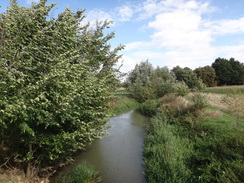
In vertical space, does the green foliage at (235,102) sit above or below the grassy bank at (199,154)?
above

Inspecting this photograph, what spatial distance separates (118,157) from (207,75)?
192 feet

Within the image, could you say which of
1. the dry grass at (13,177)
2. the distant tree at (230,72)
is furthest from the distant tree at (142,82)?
the distant tree at (230,72)

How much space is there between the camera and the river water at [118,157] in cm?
951

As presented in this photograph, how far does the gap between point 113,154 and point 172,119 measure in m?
7.76

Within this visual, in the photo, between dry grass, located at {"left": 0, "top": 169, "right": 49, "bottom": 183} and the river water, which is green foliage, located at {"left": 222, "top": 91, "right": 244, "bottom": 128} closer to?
the river water

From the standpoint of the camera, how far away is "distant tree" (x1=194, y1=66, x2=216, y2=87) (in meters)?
60.4

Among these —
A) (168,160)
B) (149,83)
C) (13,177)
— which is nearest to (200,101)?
(168,160)

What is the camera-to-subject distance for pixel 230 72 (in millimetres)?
61344

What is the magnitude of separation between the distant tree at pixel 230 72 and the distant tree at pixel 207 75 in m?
3.82

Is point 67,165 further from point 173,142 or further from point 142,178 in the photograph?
point 173,142

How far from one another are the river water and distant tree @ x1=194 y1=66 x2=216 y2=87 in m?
50.9

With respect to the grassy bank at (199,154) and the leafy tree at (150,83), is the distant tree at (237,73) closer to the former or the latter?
the leafy tree at (150,83)

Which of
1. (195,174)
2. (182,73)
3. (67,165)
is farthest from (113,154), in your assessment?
(182,73)

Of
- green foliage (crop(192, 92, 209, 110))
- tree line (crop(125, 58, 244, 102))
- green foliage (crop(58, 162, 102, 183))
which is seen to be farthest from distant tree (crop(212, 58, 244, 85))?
green foliage (crop(58, 162, 102, 183))
